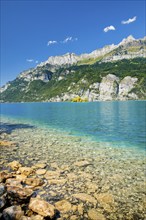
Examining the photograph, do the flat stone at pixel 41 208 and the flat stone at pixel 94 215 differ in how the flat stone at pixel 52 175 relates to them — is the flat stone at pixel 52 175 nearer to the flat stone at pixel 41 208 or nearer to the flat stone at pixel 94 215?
the flat stone at pixel 41 208

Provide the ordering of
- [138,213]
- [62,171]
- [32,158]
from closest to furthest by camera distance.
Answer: [138,213], [62,171], [32,158]

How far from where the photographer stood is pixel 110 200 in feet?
54.4

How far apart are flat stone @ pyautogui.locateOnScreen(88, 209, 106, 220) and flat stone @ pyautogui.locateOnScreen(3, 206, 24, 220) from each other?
4.71 meters

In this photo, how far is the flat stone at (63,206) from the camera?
1517cm

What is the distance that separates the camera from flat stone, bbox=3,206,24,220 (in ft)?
41.1

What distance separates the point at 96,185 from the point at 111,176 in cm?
317

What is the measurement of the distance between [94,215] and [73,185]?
5.11 m

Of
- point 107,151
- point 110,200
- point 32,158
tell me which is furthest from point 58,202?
point 107,151

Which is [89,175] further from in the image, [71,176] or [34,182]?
[34,182]

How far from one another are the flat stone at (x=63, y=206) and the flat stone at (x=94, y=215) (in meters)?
1.62

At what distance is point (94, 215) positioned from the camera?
14.4 m

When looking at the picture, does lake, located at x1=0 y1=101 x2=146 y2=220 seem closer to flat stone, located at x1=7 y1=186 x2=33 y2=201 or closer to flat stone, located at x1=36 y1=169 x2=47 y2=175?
flat stone, located at x1=36 y1=169 x2=47 y2=175

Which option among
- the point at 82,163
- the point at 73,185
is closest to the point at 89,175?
the point at 73,185

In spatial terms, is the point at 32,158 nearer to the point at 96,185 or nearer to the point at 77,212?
the point at 96,185
